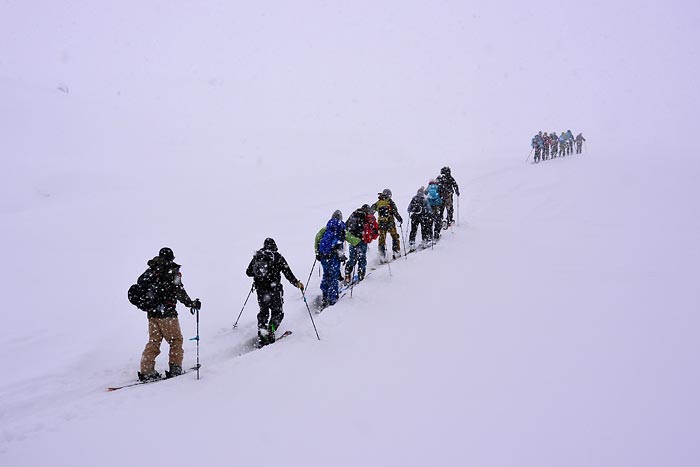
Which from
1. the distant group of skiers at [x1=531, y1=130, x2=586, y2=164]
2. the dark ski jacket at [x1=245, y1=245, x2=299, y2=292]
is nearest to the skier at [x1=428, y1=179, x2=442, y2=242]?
the dark ski jacket at [x1=245, y1=245, x2=299, y2=292]

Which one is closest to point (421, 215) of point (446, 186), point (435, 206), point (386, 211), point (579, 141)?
point (435, 206)

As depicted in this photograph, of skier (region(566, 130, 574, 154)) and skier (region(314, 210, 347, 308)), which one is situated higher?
skier (region(566, 130, 574, 154))

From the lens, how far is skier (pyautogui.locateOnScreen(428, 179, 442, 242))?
1109 cm

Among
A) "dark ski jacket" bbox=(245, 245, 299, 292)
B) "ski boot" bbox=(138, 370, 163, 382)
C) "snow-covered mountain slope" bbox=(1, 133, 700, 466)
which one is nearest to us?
"snow-covered mountain slope" bbox=(1, 133, 700, 466)

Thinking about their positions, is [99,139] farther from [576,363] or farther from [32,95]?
[576,363]

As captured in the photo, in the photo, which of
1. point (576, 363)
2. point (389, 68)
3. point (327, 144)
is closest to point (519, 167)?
point (327, 144)

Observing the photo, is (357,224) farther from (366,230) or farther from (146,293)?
(146,293)

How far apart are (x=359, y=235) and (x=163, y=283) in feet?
14.1

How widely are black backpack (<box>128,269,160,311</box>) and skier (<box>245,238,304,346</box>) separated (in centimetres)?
143

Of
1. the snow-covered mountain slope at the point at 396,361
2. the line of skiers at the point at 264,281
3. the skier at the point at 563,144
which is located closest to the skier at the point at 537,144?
the skier at the point at 563,144

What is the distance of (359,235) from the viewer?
28.7 feet

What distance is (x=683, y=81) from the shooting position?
6412 cm

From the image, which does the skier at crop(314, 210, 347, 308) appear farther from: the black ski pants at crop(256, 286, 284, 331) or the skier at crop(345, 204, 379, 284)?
the black ski pants at crop(256, 286, 284, 331)

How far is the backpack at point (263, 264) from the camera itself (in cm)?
642
